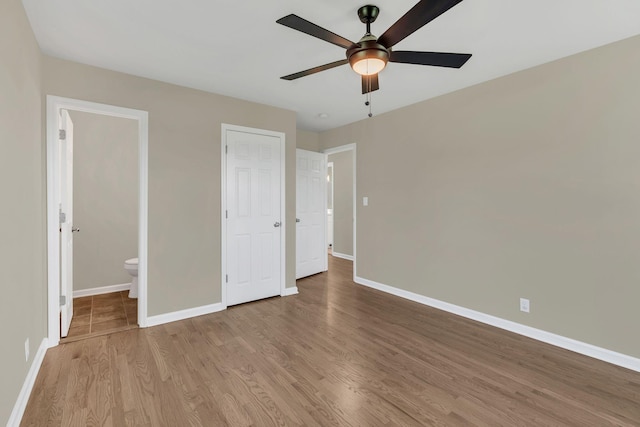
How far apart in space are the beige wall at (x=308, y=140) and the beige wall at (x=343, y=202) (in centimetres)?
135

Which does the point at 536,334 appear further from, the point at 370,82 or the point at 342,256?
the point at 342,256

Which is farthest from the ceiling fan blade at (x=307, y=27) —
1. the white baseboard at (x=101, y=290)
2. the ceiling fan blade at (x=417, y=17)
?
the white baseboard at (x=101, y=290)

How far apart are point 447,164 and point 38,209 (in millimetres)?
3887

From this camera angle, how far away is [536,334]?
2764mm

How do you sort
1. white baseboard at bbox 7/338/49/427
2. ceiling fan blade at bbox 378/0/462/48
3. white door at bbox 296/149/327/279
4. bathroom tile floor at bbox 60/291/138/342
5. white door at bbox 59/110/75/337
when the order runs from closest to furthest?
1. ceiling fan blade at bbox 378/0/462/48
2. white baseboard at bbox 7/338/49/427
3. white door at bbox 59/110/75/337
4. bathroom tile floor at bbox 60/291/138/342
5. white door at bbox 296/149/327/279

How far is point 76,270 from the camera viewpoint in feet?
12.9

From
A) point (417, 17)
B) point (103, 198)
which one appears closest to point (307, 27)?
point (417, 17)

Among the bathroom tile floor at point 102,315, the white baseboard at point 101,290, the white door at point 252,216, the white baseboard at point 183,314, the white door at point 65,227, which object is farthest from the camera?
the white baseboard at point 101,290

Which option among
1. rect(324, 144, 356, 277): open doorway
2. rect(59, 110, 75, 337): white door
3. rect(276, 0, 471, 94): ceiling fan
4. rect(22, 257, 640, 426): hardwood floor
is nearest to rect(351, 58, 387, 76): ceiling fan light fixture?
rect(276, 0, 471, 94): ceiling fan

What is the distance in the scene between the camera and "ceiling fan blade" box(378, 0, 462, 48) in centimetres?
134

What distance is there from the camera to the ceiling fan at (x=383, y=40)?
1.43 metres

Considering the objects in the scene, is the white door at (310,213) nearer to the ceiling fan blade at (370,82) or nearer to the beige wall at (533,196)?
the beige wall at (533,196)

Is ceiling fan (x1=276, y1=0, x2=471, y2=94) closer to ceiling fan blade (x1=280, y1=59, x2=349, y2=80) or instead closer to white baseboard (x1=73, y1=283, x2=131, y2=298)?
ceiling fan blade (x1=280, y1=59, x2=349, y2=80)

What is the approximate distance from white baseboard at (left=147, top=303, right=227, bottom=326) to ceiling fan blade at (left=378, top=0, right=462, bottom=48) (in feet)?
10.1
